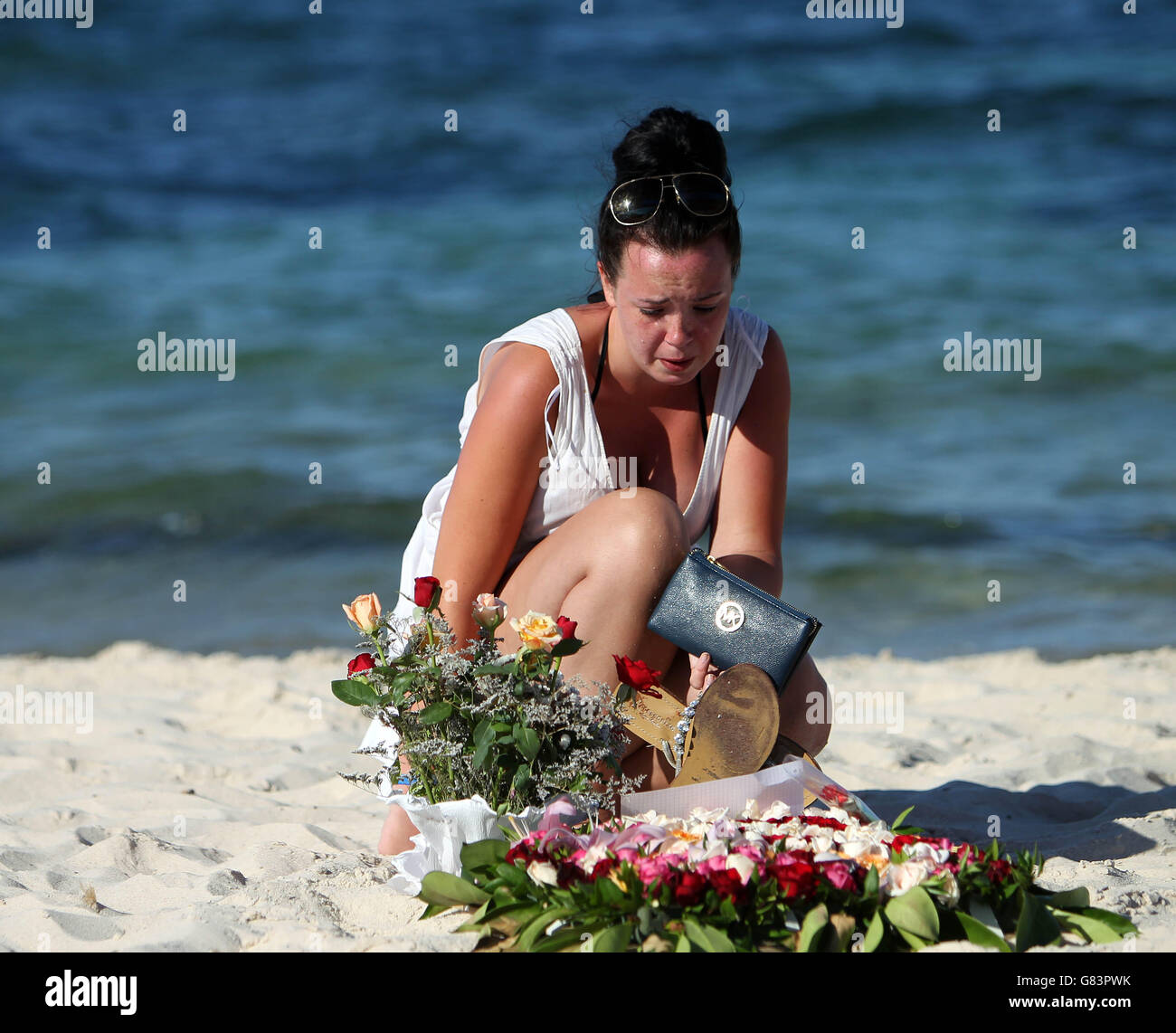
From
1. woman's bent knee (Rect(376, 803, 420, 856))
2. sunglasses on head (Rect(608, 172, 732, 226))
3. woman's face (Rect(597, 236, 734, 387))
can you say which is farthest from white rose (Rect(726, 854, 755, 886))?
sunglasses on head (Rect(608, 172, 732, 226))

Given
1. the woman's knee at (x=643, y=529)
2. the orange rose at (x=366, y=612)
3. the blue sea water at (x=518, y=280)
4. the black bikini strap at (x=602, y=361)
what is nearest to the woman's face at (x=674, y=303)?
the black bikini strap at (x=602, y=361)

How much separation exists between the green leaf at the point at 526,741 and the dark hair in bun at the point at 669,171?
1192 millimetres

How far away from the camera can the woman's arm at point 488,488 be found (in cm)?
299

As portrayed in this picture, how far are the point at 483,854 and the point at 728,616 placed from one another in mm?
818

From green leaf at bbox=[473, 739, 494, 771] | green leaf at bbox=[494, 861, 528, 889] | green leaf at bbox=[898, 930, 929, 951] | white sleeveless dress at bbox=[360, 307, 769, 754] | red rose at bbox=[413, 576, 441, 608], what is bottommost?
green leaf at bbox=[898, 930, 929, 951]

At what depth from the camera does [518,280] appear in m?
11.2

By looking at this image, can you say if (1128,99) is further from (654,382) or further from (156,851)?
(156,851)

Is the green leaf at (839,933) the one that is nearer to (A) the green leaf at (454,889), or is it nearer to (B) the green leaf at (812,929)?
(B) the green leaf at (812,929)

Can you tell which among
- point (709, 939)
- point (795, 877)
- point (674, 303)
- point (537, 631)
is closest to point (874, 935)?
point (795, 877)

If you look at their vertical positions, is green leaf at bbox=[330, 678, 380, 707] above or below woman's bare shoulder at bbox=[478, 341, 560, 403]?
below

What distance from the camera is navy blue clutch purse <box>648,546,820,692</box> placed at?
9.10ft

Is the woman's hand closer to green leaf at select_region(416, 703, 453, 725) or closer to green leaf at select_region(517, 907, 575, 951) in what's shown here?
green leaf at select_region(416, 703, 453, 725)

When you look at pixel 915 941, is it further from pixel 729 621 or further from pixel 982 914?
pixel 729 621

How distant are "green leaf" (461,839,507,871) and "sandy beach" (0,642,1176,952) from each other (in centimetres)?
14
